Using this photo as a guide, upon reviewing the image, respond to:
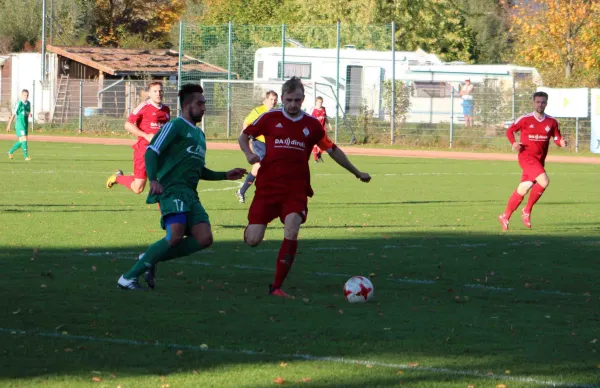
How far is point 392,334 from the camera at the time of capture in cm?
723

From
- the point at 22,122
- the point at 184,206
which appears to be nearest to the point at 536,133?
the point at 184,206

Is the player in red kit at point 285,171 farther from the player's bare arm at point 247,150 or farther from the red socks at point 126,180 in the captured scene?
the red socks at point 126,180

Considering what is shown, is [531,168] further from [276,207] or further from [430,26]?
[430,26]

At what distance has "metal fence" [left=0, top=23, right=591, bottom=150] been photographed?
41688mm

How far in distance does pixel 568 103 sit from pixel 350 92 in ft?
31.2

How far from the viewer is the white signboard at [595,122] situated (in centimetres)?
3884

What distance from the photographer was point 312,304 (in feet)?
27.6

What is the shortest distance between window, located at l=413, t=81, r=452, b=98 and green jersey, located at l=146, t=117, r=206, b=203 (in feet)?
117

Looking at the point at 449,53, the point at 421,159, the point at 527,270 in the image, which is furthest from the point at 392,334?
the point at 449,53

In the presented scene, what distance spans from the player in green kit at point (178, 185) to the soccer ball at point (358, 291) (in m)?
1.25

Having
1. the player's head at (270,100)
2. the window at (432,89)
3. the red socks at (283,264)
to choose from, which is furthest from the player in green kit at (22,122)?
the red socks at (283,264)

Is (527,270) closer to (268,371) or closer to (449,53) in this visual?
(268,371)

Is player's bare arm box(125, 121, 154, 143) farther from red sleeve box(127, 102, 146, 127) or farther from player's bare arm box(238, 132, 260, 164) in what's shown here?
player's bare arm box(238, 132, 260, 164)

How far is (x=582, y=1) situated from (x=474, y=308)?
40.4 meters
